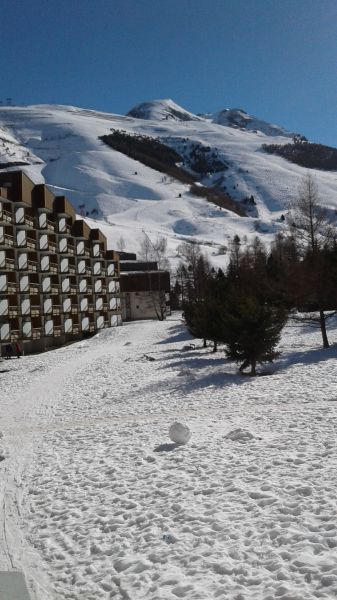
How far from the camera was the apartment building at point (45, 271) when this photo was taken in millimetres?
46500

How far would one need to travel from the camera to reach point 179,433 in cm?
1222

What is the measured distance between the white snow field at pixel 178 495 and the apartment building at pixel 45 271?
28503 mm

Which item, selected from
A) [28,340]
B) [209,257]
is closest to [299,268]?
[28,340]

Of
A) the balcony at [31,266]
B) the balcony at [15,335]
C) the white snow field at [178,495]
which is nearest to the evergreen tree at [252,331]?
the white snow field at [178,495]

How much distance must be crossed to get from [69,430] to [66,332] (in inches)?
1616

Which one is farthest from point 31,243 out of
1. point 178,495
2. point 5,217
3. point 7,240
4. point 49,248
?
point 178,495

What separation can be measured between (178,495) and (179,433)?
3.16 m

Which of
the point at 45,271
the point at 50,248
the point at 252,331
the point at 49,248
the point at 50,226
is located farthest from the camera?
the point at 50,248

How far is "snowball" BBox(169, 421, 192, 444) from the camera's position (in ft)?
40.0

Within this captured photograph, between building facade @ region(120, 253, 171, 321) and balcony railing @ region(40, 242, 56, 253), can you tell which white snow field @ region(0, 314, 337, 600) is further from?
building facade @ region(120, 253, 171, 321)

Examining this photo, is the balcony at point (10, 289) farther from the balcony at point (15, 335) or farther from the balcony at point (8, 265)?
the balcony at point (15, 335)

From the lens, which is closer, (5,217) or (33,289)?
(5,217)

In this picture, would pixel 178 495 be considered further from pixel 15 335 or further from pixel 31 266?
pixel 31 266

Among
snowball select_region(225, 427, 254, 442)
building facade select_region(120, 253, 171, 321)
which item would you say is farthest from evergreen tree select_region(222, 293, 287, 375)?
building facade select_region(120, 253, 171, 321)
